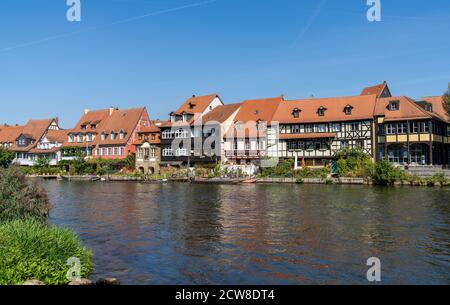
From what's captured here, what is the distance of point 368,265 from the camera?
15.0 meters

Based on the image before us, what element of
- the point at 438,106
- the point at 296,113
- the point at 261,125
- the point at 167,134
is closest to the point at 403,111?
the point at 438,106

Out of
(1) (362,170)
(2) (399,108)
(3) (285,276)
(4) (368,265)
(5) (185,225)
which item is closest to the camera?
(3) (285,276)

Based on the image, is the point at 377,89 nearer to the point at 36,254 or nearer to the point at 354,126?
the point at 354,126

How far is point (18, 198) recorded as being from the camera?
17688mm

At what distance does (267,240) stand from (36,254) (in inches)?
410

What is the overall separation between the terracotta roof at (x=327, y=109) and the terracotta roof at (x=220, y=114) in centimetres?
828

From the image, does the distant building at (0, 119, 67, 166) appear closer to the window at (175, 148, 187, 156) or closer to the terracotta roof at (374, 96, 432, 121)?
the window at (175, 148, 187, 156)

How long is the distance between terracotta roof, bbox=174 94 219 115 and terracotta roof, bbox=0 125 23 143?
43.7 meters

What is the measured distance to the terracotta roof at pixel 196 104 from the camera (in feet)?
252

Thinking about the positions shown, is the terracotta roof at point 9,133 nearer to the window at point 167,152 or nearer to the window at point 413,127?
the window at point 167,152

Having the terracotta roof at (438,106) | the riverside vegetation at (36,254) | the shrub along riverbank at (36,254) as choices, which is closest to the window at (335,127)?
the terracotta roof at (438,106)
